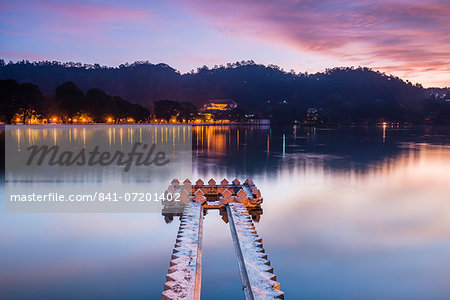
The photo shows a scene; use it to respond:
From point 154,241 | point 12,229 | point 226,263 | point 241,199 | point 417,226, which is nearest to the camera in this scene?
point 226,263

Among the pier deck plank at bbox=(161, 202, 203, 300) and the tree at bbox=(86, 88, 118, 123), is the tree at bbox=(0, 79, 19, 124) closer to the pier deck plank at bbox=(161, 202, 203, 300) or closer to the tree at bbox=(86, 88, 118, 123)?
the tree at bbox=(86, 88, 118, 123)

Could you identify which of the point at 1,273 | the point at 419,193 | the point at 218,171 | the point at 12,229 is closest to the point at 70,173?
the point at 218,171

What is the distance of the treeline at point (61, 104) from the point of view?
256 ft

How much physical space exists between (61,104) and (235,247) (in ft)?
317

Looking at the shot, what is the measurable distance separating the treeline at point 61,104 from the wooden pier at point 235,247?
79.8 m

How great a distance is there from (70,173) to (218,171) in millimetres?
9177

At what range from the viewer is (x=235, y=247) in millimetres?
9172

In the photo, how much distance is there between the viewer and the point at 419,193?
17.1 meters

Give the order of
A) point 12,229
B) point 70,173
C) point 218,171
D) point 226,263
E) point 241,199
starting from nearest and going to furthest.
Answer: point 226,263
point 12,229
point 241,199
point 70,173
point 218,171

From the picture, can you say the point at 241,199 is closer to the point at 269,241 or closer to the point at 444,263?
the point at 269,241

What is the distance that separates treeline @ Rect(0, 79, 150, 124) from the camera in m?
78.1
